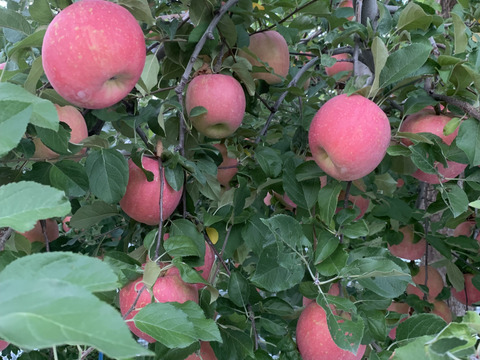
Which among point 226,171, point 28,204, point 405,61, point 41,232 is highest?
point 28,204

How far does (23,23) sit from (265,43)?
0.63m

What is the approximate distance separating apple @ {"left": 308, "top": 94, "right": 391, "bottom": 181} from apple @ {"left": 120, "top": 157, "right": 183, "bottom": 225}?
33 cm

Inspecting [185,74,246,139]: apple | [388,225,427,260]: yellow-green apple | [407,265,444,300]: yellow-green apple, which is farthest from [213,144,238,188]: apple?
[407,265,444,300]: yellow-green apple

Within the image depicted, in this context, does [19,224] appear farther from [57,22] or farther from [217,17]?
[217,17]

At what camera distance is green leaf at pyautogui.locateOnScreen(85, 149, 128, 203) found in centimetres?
82

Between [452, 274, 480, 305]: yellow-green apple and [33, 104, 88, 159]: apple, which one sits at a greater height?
[33, 104, 88, 159]: apple

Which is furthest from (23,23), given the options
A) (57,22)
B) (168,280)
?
(168,280)

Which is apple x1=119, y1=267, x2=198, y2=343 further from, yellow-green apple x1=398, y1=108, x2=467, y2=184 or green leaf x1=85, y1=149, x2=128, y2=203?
yellow-green apple x1=398, y1=108, x2=467, y2=184

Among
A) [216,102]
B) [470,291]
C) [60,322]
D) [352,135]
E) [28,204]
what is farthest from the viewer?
[470,291]

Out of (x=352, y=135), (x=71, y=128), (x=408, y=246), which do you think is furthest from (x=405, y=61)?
(x=408, y=246)

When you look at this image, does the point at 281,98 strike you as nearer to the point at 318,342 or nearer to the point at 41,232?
the point at 318,342

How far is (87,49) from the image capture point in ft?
2.43

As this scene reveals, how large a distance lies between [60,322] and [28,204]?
189mm

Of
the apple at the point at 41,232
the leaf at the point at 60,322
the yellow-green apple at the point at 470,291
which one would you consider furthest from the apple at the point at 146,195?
the yellow-green apple at the point at 470,291
